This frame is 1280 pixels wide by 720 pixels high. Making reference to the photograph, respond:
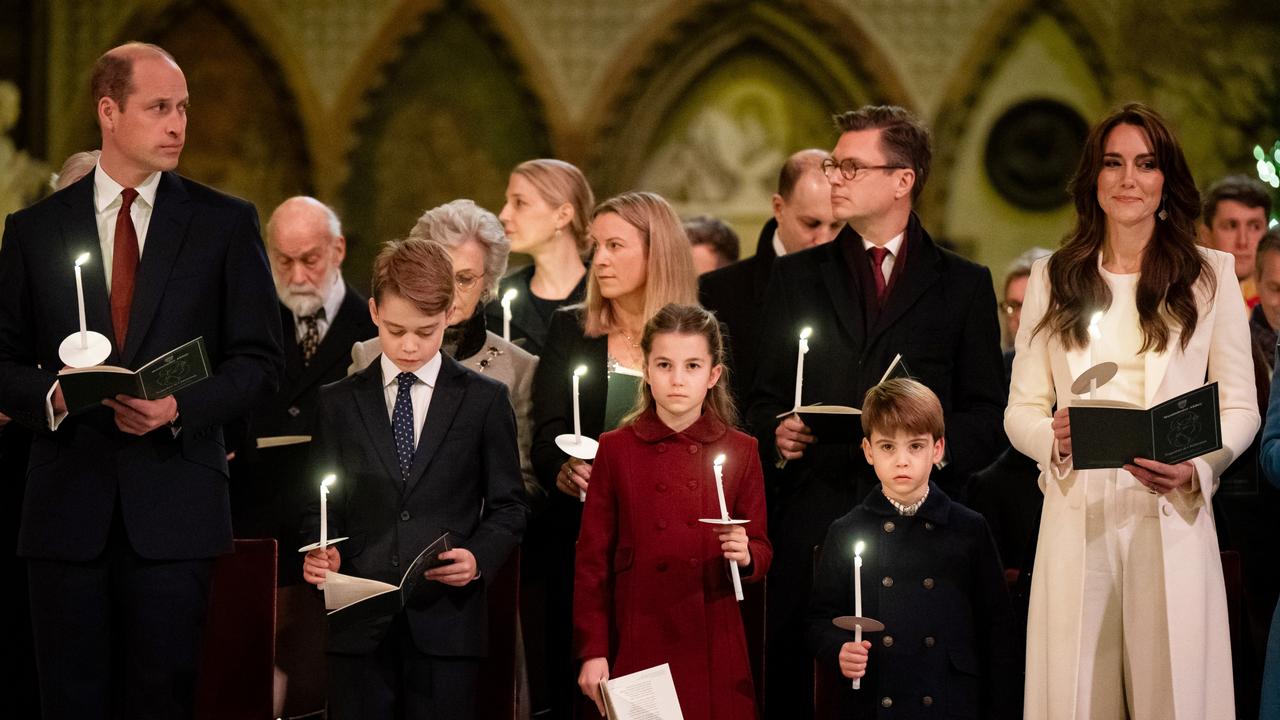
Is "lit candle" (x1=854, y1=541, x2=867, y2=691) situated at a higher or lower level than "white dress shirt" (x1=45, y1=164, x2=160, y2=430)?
lower

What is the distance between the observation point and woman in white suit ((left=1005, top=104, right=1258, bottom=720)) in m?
3.10

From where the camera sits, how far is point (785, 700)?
3.91m

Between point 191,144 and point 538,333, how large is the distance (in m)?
4.52

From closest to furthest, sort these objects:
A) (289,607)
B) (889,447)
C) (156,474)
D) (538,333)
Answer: (156,474), (889,447), (289,607), (538,333)

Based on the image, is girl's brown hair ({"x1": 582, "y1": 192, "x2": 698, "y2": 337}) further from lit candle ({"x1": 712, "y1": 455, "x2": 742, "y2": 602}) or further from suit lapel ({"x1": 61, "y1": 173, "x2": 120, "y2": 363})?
suit lapel ({"x1": 61, "y1": 173, "x2": 120, "y2": 363})

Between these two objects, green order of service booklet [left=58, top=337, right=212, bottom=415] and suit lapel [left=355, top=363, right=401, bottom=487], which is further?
suit lapel [left=355, top=363, right=401, bottom=487]

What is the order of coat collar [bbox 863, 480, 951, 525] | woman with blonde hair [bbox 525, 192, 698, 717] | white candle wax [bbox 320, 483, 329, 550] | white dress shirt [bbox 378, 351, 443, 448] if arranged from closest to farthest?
white candle wax [bbox 320, 483, 329, 550]
coat collar [bbox 863, 480, 951, 525]
white dress shirt [bbox 378, 351, 443, 448]
woman with blonde hair [bbox 525, 192, 698, 717]

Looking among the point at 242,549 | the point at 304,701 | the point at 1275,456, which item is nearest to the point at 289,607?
the point at 304,701

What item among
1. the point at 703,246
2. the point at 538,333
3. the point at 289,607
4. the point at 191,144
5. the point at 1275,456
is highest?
the point at 191,144

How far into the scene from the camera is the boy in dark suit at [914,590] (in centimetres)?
329

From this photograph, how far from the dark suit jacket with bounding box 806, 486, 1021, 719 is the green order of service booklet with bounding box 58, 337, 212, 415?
1.46 meters

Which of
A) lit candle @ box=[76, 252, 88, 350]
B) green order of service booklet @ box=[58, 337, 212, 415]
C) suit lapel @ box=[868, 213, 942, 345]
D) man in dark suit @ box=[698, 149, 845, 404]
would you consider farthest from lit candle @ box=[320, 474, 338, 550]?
suit lapel @ box=[868, 213, 942, 345]

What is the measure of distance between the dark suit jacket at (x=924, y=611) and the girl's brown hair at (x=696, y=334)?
0.43 metres

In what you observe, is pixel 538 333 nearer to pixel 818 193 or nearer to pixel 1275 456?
pixel 818 193
